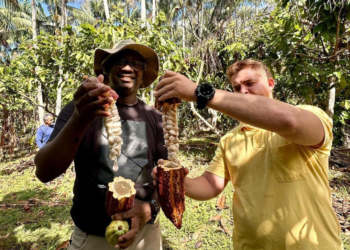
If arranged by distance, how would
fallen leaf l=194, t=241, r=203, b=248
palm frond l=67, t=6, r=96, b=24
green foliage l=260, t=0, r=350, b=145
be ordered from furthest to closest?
palm frond l=67, t=6, r=96, b=24
fallen leaf l=194, t=241, r=203, b=248
green foliage l=260, t=0, r=350, b=145

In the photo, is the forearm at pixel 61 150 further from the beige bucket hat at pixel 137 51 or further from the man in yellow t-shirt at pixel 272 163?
the beige bucket hat at pixel 137 51

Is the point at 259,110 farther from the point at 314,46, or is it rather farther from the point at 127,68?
the point at 314,46

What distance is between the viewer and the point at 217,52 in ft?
20.9

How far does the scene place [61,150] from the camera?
3.47ft

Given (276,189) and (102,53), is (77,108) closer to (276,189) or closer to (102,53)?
(102,53)

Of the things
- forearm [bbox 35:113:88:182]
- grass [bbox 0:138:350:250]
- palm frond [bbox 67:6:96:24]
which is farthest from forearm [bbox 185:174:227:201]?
palm frond [bbox 67:6:96:24]

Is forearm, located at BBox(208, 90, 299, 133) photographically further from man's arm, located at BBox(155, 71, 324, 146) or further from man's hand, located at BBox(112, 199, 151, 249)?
man's hand, located at BBox(112, 199, 151, 249)

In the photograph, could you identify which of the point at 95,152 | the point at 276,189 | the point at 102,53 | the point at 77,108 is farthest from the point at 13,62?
the point at 276,189

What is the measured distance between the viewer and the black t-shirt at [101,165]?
1.38 meters

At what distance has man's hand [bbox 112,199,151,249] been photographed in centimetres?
119

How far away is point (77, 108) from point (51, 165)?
36 cm

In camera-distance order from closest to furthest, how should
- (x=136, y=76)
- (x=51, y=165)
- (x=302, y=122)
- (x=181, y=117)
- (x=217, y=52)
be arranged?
(x=302, y=122), (x=51, y=165), (x=136, y=76), (x=217, y=52), (x=181, y=117)

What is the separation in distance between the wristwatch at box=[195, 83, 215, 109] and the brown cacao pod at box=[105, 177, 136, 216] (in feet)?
1.93

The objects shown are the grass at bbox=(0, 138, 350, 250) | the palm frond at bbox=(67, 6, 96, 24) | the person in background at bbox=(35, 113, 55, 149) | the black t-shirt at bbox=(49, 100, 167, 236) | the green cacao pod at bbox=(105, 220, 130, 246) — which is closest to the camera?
the green cacao pod at bbox=(105, 220, 130, 246)
